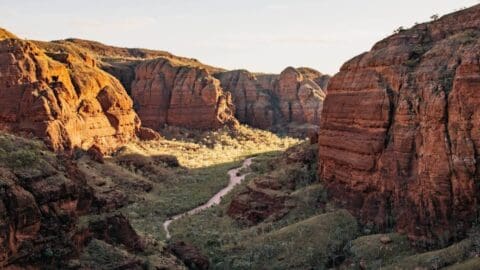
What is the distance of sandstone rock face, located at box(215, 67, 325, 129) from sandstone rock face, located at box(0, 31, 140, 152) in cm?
4660

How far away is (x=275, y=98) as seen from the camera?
113 metres

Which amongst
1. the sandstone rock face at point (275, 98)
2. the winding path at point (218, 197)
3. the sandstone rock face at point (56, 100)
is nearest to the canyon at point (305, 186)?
the sandstone rock face at point (56, 100)

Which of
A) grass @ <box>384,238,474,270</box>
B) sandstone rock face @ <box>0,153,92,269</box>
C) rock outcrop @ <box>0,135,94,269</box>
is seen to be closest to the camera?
sandstone rock face @ <box>0,153,92,269</box>

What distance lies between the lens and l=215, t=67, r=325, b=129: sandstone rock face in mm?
106750

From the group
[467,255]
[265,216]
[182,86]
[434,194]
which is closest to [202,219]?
[265,216]

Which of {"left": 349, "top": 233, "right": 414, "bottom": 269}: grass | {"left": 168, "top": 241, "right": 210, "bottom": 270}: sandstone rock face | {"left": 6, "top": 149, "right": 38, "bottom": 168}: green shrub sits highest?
{"left": 6, "top": 149, "right": 38, "bottom": 168}: green shrub

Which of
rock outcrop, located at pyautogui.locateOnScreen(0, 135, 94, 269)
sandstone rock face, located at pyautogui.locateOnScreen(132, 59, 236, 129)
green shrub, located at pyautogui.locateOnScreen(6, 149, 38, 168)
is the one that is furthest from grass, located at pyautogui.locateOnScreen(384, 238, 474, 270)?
sandstone rock face, located at pyautogui.locateOnScreen(132, 59, 236, 129)

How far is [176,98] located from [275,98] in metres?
28.2

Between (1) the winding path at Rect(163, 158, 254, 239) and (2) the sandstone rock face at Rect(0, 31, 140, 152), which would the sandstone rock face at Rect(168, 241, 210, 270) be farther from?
(2) the sandstone rock face at Rect(0, 31, 140, 152)

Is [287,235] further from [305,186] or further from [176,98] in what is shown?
[176,98]

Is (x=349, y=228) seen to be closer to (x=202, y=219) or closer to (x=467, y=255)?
(x=467, y=255)

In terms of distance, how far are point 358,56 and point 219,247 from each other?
14736 millimetres

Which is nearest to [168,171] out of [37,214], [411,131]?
[411,131]

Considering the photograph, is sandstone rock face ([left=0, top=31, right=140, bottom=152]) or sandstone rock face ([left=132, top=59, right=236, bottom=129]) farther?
sandstone rock face ([left=132, top=59, right=236, bottom=129])
